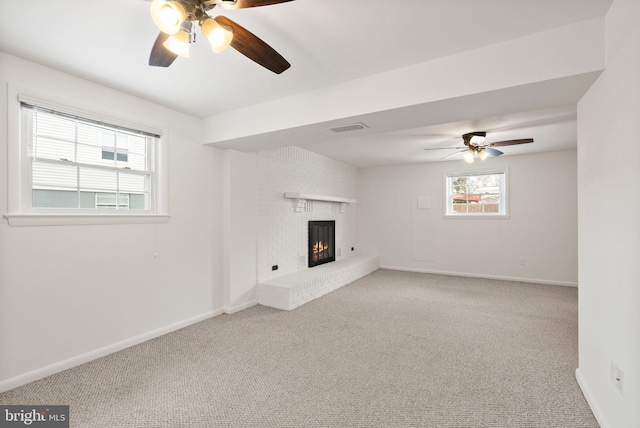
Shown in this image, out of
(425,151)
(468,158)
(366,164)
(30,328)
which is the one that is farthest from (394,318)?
(366,164)

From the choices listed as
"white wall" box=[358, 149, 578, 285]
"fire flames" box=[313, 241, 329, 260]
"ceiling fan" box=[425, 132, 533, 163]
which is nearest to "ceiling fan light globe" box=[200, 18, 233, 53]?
"ceiling fan" box=[425, 132, 533, 163]

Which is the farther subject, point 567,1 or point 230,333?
point 230,333

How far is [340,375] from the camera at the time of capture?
2.40 meters

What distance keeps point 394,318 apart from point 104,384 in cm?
290

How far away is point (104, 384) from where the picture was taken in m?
2.30

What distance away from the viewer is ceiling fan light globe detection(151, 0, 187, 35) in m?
1.32

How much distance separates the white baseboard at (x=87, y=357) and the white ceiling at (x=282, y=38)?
2.40 metres

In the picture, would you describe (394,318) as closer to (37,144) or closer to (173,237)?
(173,237)

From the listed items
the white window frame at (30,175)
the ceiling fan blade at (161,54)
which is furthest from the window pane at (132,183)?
the ceiling fan blade at (161,54)

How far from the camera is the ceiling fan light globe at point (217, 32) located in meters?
Result: 1.42

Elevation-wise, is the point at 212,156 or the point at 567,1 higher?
the point at 567,1

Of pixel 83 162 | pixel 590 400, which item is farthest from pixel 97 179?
pixel 590 400

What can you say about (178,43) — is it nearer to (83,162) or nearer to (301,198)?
(83,162)

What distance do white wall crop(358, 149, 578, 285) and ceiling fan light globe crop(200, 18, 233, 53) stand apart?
224 inches
